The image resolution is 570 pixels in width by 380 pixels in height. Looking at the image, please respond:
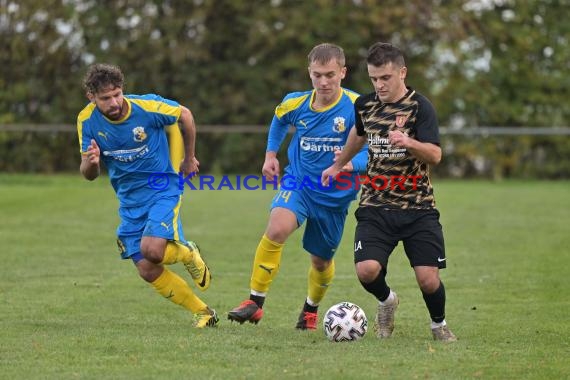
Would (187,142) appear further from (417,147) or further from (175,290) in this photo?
(417,147)

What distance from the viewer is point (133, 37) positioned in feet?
93.4

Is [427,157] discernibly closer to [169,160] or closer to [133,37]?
[169,160]

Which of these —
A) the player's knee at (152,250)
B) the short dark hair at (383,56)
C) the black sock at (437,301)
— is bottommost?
the black sock at (437,301)

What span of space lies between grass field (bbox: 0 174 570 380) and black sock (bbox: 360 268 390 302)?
0.30 meters

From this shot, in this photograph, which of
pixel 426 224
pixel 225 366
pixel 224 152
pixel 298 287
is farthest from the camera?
pixel 224 152

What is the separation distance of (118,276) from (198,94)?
1809 centimetres

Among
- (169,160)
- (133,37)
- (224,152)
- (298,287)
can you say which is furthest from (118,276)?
(133,37)

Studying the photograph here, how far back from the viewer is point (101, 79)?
7.33 m

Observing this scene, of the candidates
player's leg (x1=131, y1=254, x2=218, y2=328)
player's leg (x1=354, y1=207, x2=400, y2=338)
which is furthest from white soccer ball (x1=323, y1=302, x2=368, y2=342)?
player's leg (x1=131, y1=254, x2=218, y2=328)

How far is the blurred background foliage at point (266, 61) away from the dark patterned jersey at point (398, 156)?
2026 cm

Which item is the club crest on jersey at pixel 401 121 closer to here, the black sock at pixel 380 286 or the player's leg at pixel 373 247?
the player's leg at pixel 373 247

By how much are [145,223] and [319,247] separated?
1279mm

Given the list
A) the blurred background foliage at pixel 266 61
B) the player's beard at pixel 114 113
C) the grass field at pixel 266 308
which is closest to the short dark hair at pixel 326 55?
the player's beard at pixel 114 113

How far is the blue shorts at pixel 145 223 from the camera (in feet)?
24.7
